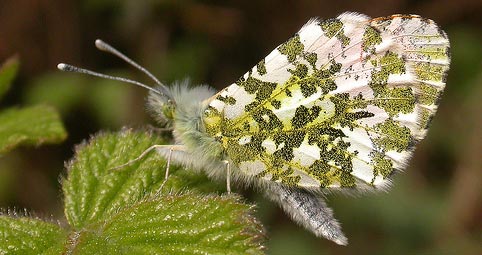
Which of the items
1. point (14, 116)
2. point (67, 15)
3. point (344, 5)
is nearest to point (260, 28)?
point (344, 5)

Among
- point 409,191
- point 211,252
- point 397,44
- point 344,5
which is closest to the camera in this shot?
point 211,252

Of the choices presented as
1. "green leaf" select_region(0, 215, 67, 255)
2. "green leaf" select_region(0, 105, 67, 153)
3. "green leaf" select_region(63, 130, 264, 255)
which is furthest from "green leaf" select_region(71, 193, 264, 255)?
"green leaf" select_region(0, 105, 67, 153)

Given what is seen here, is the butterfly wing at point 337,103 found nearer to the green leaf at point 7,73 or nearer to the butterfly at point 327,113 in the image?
the butterfly at point 327,113

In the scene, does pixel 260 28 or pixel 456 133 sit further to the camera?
pixel 260 28

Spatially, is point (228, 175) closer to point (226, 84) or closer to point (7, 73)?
point (7, 73)

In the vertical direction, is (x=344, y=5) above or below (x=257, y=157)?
above

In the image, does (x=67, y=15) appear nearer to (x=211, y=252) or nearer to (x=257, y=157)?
(x=257, y=157)

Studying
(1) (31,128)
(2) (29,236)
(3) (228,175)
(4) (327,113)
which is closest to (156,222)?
(2) (29,236)

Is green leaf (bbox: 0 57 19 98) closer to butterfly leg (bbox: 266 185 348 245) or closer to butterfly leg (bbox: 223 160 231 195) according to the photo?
butterfly leg (bbox: 223 160 231 195)
